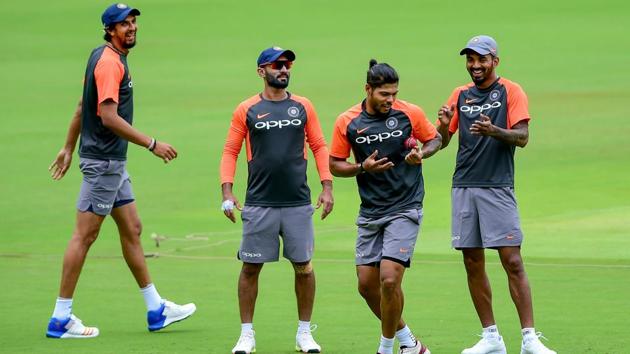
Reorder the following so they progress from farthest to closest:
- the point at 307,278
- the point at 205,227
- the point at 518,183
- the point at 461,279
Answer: the point at 518,183, the point at 205,227, the point at 461,279, the point at 307,278

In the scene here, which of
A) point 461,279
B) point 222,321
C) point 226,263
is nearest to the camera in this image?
point 222,321

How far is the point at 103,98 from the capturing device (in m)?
11.3

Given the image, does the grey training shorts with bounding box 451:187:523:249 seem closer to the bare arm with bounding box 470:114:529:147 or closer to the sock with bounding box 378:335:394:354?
the bare arm with bounding box 470:114:529:147

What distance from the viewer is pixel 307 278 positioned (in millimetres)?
11070

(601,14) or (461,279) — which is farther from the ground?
(601,14)

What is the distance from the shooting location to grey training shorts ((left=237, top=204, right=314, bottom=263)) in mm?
10984

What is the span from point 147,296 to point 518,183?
11243 millimetres

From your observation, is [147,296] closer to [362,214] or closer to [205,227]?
[362,214]

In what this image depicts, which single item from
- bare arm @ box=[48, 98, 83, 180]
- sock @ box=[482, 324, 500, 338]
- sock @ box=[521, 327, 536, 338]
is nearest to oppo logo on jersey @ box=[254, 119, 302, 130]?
bare arm @ box=[48, 98, 83, 180]

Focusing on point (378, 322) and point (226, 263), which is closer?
point (378, 322)

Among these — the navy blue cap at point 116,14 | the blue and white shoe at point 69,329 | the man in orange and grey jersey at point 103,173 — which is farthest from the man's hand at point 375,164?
the blue and white shoe at point 69,329

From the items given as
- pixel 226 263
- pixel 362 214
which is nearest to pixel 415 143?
pixel 362 214

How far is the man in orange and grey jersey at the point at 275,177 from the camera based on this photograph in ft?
35.9

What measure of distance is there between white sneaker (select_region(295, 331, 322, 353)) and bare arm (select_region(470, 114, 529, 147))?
185 centimetres
